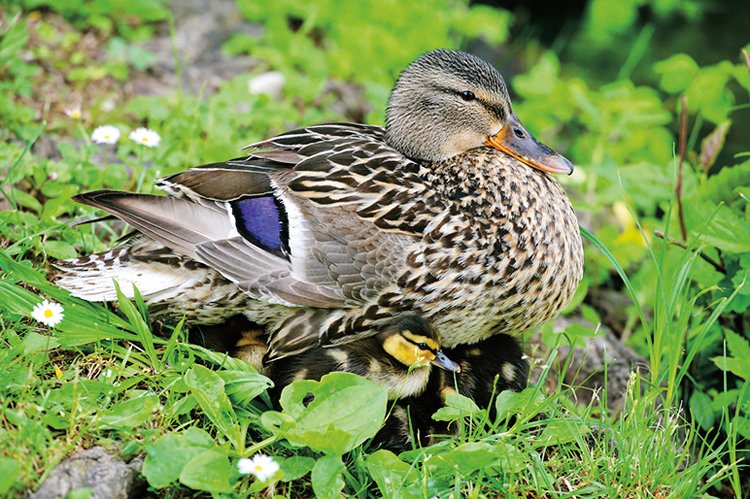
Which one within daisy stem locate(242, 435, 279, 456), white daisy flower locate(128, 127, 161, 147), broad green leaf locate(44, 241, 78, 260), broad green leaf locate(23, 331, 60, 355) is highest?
white daisy flower locate(128, 127, 161, 147)

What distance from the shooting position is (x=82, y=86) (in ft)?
14.5

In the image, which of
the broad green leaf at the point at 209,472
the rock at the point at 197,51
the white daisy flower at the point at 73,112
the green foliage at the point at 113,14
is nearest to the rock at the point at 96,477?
the broad green leaf at the point at 209,472

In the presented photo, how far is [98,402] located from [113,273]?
1.69 feet

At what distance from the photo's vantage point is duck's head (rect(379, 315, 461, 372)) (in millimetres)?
2674

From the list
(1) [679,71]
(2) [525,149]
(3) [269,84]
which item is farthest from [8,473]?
(1) [679,71]

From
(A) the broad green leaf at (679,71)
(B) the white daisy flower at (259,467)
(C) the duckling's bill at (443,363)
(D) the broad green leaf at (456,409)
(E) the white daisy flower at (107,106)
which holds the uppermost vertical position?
(A) the broad green leaf at (679,71)

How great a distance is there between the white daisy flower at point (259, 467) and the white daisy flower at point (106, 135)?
5.56ft

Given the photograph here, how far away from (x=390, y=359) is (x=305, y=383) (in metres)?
0.32

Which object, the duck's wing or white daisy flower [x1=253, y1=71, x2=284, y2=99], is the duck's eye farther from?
white daisy flower [x1=253, y1=71, x2=284, y2=99]

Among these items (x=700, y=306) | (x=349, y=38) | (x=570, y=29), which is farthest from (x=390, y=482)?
(x=570, y=29)

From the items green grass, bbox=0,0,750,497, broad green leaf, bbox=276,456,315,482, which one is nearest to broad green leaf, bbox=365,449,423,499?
green grass, bbox=0,0,750,497

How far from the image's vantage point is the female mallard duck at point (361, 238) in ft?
9.21

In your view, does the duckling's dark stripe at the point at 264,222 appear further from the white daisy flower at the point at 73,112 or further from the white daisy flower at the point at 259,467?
the white daisy flower at the point at 73,112

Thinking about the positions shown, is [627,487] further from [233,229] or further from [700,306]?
[233,229]
